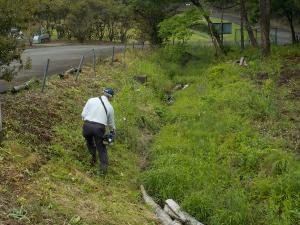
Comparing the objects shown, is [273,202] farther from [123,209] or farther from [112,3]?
[112,3]

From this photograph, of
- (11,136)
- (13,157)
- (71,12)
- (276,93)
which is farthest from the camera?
(71,12)

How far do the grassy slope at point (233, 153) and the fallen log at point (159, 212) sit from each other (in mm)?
421

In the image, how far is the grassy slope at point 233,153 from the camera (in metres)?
10.4

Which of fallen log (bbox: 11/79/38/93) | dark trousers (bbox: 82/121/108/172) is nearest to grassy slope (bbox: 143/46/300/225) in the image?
dark trousers (bbox: 82/121/108/172)

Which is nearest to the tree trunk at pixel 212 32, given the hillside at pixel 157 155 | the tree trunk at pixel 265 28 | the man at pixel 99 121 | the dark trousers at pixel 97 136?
the tree trunk at pixel 265 28

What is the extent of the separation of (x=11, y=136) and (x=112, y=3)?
38.8 meters

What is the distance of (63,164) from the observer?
11023 mm

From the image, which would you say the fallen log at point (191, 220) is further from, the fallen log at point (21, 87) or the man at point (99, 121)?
the fallen log at point (21, 87)

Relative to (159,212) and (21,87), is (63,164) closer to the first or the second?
(159,212)

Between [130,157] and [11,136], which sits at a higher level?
[11,136]

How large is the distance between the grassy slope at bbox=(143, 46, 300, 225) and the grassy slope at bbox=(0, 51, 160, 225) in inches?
30.0

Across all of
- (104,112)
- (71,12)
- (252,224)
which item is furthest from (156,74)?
(71,12)

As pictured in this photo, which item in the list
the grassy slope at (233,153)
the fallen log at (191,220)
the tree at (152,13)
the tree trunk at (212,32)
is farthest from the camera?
the tree at (152,13)

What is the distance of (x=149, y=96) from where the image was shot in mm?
20094
